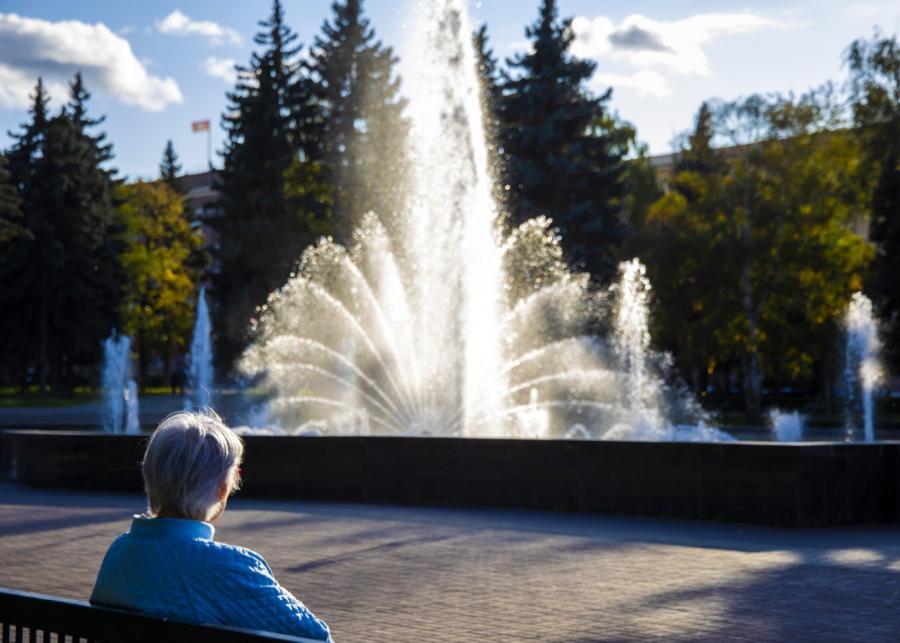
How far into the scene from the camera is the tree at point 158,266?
64562 millimetres

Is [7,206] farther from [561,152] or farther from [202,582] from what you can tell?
[202,582]

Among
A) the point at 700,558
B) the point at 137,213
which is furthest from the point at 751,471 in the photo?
the point at 137,213

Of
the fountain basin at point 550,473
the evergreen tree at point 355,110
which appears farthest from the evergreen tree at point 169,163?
the fountain basin at point 550,473

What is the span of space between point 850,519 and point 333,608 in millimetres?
6179

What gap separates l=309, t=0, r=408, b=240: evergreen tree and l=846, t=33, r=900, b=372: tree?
18640 millimetres

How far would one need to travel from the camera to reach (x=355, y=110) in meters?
54.4

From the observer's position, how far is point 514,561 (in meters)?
9.63

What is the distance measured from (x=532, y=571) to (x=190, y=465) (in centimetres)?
652

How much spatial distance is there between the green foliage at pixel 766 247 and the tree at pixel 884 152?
1.36 meters

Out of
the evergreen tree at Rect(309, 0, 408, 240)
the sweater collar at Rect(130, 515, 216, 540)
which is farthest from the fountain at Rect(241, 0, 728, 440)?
the sweater collar at Rect(130, 515, 216, 540)

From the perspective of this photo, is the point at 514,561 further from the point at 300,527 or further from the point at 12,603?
the point at 12,603

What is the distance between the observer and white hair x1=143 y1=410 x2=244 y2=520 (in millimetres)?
2887

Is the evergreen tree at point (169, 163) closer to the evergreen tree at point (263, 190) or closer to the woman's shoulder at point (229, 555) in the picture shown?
the evergreen tree at point (263, 190)

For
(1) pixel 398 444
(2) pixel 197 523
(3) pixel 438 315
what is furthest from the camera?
(3) pixel 438 315
